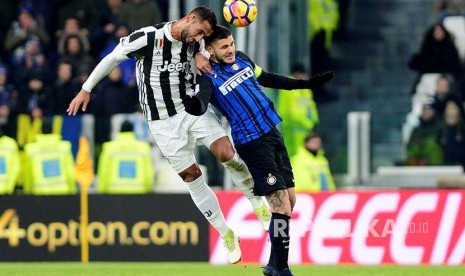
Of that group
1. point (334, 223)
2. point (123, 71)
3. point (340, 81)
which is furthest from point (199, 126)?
point (340, 81)

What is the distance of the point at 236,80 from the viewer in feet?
40.0

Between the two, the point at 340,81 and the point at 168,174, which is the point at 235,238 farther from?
the point at 340,81

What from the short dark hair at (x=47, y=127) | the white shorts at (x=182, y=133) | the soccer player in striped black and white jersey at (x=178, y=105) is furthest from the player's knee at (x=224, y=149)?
the short dark hair at (x=47, y=127)

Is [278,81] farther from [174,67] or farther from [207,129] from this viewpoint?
[174,67]

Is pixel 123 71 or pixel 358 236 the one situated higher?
pixel 123 71

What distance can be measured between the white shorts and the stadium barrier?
3549 mm

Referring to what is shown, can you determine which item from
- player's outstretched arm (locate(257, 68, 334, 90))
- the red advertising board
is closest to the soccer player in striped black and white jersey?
player's outstretched arm (locate(257, 68, 334, 90))

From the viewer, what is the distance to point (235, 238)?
42.1 feet

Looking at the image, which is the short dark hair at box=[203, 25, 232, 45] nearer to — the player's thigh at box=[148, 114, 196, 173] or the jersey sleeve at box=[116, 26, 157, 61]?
the jersey sleeve at box=[116, 26, 157, 61]

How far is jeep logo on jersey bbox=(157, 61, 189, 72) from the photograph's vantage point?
12539 millimetres

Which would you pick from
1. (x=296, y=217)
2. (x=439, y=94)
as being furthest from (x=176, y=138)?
(x=439, y=94)

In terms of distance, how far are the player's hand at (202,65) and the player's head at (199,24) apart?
15 cm

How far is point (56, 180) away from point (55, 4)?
368 cm

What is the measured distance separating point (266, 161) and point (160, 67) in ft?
4.11
